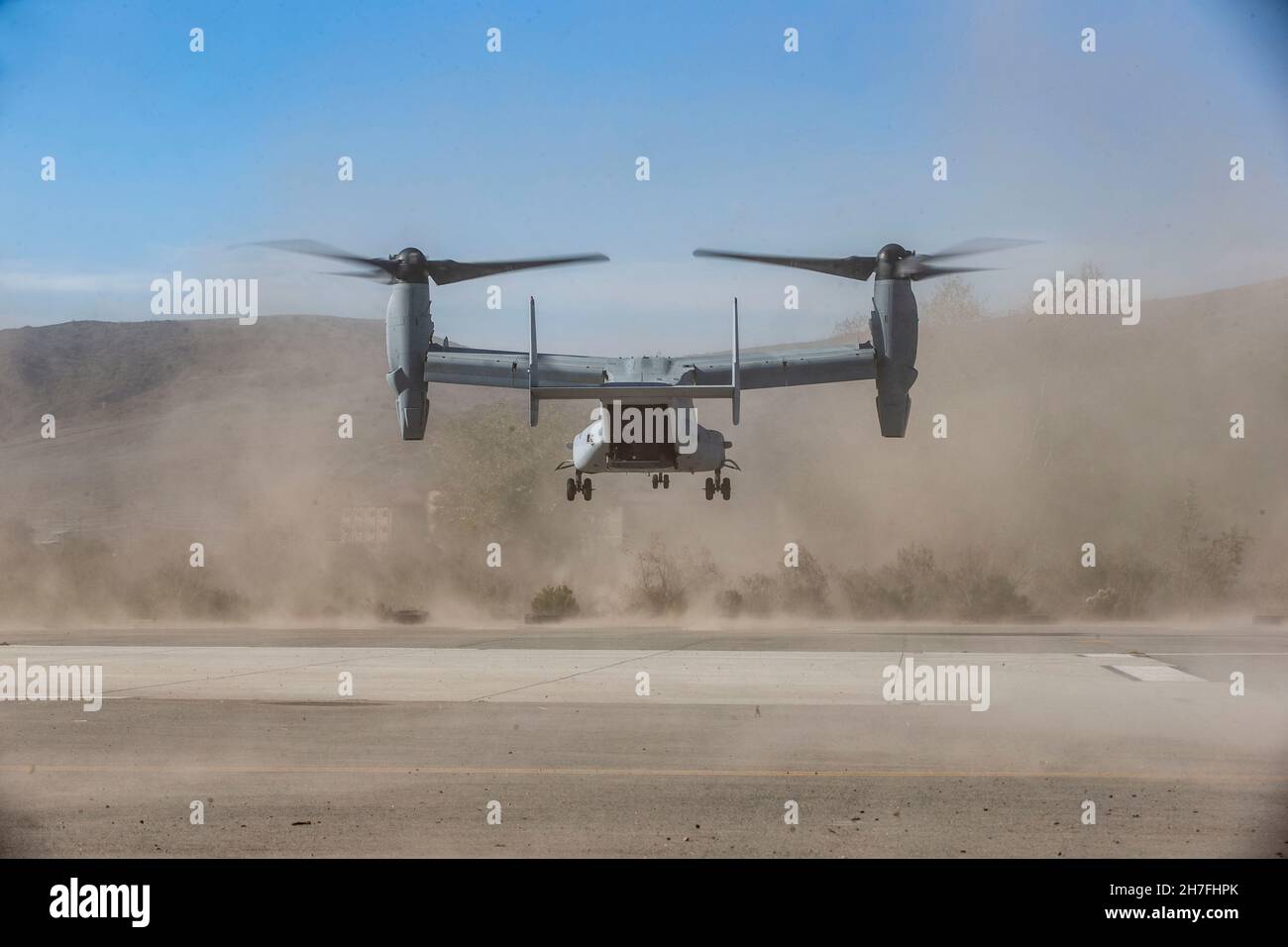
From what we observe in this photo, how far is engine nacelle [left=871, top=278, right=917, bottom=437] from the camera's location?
2817 cm

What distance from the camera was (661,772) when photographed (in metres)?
20.8

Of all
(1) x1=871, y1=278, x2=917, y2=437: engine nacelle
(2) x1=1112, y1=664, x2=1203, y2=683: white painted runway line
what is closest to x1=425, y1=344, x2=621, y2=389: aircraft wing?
(1) x1=871, y1=278, x2=917, y2=437: engine nacelle

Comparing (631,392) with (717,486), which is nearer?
(631,392)

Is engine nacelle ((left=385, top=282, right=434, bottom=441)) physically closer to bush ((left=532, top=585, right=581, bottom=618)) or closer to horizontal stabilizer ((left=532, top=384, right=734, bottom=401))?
horizontal stabilizer ((left=532, top=384, right=734, bottom=401))

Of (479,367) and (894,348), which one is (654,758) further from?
(479,367)

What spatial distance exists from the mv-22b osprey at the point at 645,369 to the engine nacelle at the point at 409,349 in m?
0.03

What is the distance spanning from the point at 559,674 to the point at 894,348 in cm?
1295

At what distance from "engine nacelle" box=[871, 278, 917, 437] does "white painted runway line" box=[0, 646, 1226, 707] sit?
6.68 metres

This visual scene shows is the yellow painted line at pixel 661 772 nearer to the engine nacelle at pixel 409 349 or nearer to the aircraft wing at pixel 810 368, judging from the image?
the engine nacelle at pixel 409 349

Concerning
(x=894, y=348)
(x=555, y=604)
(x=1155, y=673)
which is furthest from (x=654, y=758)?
(x=555, y=604)

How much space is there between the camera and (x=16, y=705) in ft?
93.1

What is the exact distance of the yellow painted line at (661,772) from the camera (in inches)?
802
